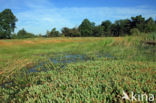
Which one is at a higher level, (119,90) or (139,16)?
(139,16)

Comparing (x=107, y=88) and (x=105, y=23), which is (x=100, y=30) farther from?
(x=107, y=88)

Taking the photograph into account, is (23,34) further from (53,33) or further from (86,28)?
(86,28)

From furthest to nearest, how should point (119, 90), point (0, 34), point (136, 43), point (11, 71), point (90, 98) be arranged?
point (0, 34)
point (136, 43)
point (11, 71)
point (119, 90)
point (90, 98)

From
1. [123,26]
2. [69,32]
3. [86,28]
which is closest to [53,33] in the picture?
[69,32]

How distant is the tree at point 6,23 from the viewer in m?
32.5

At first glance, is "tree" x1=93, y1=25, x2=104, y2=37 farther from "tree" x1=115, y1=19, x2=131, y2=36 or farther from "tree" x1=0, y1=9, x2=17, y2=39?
"tree" x1=0, y1=9, x2=17, y2=39

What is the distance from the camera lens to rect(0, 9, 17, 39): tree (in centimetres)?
3250

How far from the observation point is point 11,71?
4.12 m

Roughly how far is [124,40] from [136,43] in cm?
108

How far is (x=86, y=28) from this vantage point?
163ft

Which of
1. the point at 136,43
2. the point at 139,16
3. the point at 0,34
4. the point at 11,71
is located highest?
the point at 139,16

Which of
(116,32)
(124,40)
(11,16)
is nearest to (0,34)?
(11,16)

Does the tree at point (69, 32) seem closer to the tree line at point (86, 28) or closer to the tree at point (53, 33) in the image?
the tree line at point (86, 28)

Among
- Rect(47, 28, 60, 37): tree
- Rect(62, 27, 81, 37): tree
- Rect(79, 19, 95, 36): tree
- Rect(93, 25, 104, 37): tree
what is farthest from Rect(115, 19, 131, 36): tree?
Rect(47, 28, 60, 37): tree
